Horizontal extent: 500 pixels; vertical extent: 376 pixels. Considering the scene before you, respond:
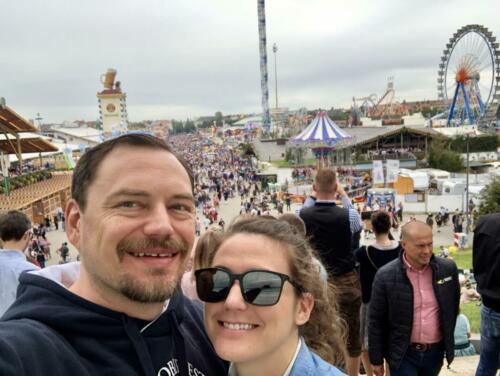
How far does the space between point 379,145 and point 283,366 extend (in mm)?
44311

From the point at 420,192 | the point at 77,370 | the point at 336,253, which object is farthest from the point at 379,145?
the point at 77,370

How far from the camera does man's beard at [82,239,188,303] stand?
1103 mm

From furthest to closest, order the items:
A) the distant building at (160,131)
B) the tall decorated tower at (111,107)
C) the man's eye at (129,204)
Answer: the tall decorated tower at (111,107) → the distant building at (160,131) → the man's eye at (129,204)

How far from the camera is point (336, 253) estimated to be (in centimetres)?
339

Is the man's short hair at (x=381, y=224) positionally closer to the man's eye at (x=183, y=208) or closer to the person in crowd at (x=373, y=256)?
the person in crowd at (x=373, y=256)

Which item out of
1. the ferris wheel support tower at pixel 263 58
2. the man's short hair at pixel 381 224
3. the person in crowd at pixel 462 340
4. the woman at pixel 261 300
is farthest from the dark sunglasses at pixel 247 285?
the ferris wheel support tower at pixel 263 58

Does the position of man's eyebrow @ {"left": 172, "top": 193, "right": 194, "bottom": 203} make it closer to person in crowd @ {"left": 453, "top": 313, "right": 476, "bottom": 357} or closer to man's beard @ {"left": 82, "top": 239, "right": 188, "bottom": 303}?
man's beard @ {"left": 82, "top": 239, "right": 188, "bottom": 303}

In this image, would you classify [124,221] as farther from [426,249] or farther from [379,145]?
[379,145]

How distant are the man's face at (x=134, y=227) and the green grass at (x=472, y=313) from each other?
5.30 metres

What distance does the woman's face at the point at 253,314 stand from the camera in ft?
4.20

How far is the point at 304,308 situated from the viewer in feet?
4.81

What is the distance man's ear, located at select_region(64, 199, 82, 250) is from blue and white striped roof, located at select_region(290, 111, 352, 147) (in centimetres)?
2688

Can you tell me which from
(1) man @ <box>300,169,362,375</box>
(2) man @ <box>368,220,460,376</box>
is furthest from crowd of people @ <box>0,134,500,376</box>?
(1) man @ <box>300,169,362,375</box>

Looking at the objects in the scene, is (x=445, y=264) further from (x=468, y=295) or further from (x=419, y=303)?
(x=468, y=295)
